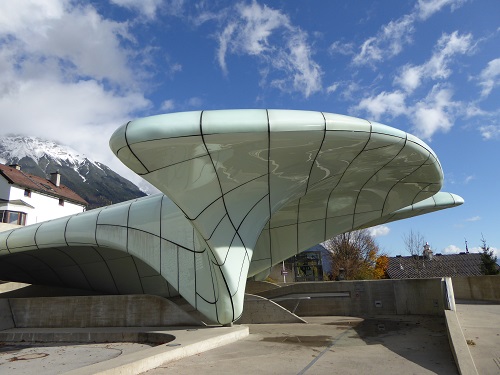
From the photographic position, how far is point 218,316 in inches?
545

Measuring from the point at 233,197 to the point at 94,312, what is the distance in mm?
8796

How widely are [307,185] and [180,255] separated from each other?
6256 mm

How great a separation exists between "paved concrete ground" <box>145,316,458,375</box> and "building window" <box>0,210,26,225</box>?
33515mm

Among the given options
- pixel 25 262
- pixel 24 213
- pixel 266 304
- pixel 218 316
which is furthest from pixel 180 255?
pixel 24 213

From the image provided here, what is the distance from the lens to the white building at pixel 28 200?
38688mm

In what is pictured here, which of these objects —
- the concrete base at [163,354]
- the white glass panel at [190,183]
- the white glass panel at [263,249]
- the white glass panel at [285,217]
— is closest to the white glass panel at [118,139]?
the white glass panel at [190,183]

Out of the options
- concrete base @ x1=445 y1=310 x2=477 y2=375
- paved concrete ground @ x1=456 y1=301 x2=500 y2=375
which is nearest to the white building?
paved concrete ground @ x1=456 y1=301 x2=500 y2=375

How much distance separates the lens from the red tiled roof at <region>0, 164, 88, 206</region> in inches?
1578

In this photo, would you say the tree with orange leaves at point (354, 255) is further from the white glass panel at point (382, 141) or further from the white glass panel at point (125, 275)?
the white glass panel at point (382, 141)

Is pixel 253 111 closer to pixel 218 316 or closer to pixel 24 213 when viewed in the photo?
pixel 218 316

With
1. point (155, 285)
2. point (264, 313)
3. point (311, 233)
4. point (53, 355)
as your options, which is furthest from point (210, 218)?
point (155, 285)

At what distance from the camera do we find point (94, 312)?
16734 mm

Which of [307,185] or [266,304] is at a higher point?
[307,185]

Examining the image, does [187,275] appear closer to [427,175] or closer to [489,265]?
[427,175]
